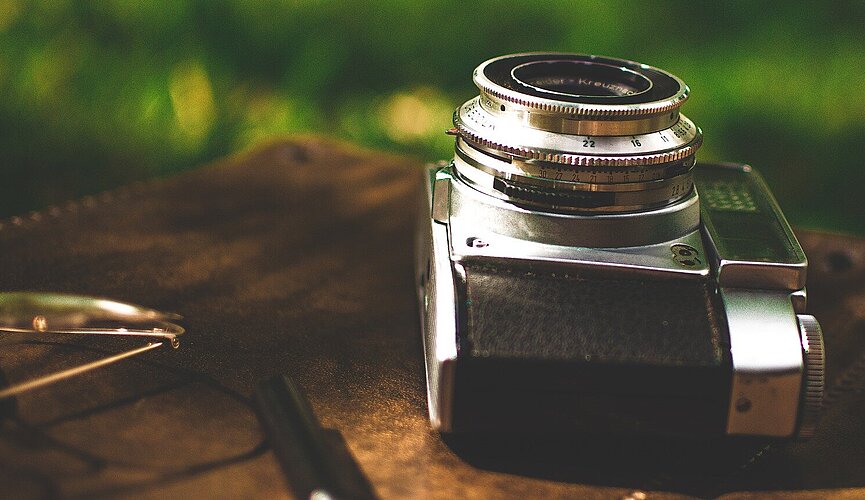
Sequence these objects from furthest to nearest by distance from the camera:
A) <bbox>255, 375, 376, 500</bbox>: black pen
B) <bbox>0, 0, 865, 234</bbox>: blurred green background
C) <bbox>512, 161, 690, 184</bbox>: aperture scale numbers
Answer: <bbox>0, 0, 865, 234</bbox>: blurred green background, <bbox>512, 161, 690, 184</bbox>: aperture scale numbers, <bbox>255, 375, 376, 500</bbox>: black pen

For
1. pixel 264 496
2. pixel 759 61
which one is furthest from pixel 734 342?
pixel 759 61

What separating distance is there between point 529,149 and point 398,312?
23cm

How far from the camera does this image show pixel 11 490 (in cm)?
50

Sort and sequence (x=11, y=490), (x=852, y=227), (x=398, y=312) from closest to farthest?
1. (x=11, y=490)
2. (x=398, y=312)
3. (x=852, y=227)

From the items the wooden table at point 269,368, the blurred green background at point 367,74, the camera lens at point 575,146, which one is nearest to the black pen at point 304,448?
the wooden table at point 269,368

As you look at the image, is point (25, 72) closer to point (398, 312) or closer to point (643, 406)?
point (398, 312)

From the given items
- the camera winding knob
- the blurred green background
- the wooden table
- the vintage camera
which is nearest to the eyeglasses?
the wooden table

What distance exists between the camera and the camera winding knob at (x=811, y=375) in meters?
0.57

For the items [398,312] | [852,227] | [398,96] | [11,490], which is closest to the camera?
[11,490]

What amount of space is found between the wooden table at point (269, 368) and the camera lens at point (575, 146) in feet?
0.53

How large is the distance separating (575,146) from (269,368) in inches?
10.5

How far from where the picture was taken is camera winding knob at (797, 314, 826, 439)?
569 millimetres

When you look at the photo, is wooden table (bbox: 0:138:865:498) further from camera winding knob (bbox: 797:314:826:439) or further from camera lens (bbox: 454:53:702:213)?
camera lens (bbox: 454:53:702:213)

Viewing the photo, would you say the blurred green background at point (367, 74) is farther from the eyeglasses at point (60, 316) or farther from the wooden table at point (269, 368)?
the eyeglasses at point (60, 316)
